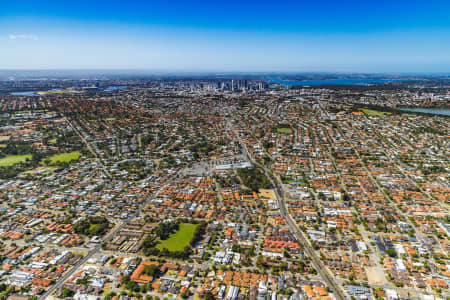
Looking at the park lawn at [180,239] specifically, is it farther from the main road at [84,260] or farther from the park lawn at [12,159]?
the park lawn at [12,159]

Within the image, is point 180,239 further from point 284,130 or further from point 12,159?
point 284,130

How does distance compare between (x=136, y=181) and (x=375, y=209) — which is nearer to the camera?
(x=375, y=209)

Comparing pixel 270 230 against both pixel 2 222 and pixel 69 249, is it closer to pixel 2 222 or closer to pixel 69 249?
pixel 69 249

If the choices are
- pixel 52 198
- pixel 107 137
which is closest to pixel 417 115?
pixel 107 137

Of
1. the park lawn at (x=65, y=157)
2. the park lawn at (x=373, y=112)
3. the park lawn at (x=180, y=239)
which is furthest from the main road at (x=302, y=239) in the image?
the park lawn at (x=373, y=112)

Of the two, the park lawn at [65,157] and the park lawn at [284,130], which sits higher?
the park lawn at [284,130]

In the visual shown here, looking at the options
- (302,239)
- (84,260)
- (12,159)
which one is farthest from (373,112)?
(12,159)
